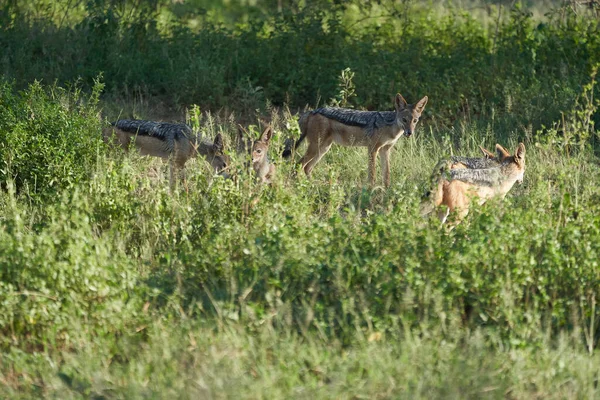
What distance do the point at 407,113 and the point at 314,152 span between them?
114cm

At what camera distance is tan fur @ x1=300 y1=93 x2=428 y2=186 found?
11033 mm

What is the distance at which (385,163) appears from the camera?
434 inches

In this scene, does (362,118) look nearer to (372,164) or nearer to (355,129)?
(355,129)

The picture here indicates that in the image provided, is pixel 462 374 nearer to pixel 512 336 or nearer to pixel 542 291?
pixel 512 336

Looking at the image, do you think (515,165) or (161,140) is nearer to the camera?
(515,165)

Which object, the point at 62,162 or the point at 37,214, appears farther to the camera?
the point at 62,162

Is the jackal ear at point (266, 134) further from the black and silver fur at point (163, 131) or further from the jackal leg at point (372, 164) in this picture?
the jackal leg at point (372, 164)

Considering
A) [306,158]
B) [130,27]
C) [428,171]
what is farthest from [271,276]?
[130,27]

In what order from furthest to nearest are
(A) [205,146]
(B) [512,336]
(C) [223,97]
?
(C) [223,97] < (A) [205,146] < (B) [512,336]

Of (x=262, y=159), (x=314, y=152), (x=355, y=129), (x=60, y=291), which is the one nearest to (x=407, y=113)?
(x=355, y=129)

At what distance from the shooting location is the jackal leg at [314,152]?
438 inches

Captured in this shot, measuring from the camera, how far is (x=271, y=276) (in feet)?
21.2

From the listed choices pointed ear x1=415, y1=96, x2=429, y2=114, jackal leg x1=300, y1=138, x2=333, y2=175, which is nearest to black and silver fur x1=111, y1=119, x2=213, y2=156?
jackal leg x1=300, y1=138, x2=333, y2=175

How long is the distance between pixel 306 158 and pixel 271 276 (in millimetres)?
4856
